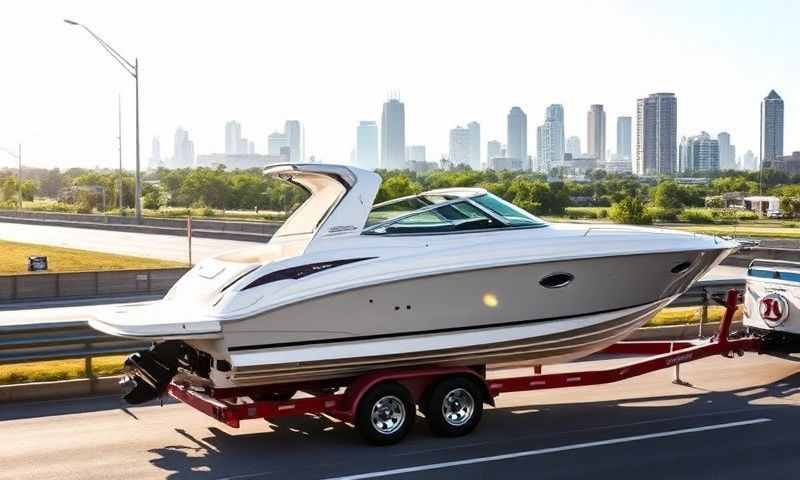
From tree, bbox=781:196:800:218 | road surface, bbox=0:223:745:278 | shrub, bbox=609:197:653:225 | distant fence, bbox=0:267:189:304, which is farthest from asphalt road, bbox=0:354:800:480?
tree, bbox=781:196:800:218

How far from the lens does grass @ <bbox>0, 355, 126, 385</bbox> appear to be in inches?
490

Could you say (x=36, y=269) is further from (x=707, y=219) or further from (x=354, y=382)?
(x=707, y=219)

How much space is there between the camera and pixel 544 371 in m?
13.6

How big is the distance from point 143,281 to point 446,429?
2051 centimetres

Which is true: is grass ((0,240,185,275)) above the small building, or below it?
below

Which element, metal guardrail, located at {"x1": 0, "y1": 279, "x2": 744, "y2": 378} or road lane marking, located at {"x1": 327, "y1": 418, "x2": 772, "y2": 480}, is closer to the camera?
road lane marking, located at {"x1": 327, "y1": 418, "x2": 772, "y2": 480}

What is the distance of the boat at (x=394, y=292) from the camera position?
31.8 feet

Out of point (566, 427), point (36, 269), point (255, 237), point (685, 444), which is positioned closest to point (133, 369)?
point (566, 427)

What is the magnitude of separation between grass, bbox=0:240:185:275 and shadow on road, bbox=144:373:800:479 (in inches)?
1026

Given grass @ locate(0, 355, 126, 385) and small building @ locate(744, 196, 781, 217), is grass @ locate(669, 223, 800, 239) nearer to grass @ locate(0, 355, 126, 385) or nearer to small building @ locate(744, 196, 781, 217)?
small building @ locate(744, 196, 781, 217)

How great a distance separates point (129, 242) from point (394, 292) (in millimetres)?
46145

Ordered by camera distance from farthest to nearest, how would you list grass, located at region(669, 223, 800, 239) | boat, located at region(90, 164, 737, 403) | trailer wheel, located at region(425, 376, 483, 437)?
grass, located at region(669, 223, 800, 239), trailer wheel, located at region(425, 376, 483, 437), boat, located at region(90, 164, 737, 403)

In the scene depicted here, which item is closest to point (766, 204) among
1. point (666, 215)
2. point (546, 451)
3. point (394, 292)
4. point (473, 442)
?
point (666, 215)

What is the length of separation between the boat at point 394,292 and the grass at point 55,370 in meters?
2.32
